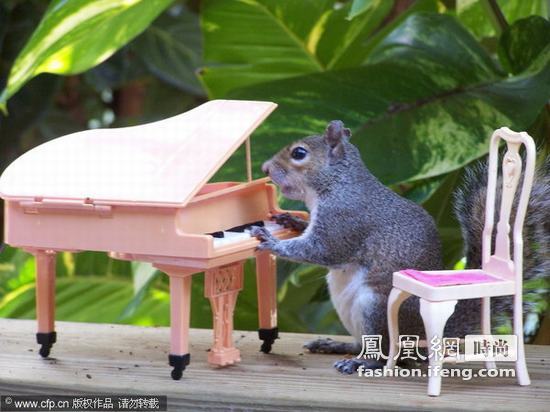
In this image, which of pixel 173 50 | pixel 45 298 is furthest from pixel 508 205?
pixel 173 50

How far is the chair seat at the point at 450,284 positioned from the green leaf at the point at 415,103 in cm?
28

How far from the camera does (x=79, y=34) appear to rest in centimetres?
170

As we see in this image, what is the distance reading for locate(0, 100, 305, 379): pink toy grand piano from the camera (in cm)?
134

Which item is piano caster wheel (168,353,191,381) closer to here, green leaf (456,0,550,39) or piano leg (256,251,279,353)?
piano leg (256,251,279,353)

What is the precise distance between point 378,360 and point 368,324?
5 centimetres

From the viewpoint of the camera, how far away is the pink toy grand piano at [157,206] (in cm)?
134

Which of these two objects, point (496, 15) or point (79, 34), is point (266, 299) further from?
point (496, 15)

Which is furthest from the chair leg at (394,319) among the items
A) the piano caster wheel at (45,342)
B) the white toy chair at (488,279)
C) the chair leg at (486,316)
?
the piano caster wheel at (45,342)

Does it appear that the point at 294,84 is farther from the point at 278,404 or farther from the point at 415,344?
the point at 278,404

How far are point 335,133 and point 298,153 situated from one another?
Answer: 61mm

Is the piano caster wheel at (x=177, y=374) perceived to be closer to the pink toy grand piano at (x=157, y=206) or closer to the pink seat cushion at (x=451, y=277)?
the pink toy grand piano at (x=157, y=206)

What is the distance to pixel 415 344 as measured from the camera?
4.79 feet

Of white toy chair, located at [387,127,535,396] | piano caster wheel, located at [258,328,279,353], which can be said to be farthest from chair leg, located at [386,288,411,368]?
piano caster wheel, located at [258,328,279,353]

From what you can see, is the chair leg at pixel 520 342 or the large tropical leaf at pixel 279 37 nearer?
the chair leg at pixel 520 342
